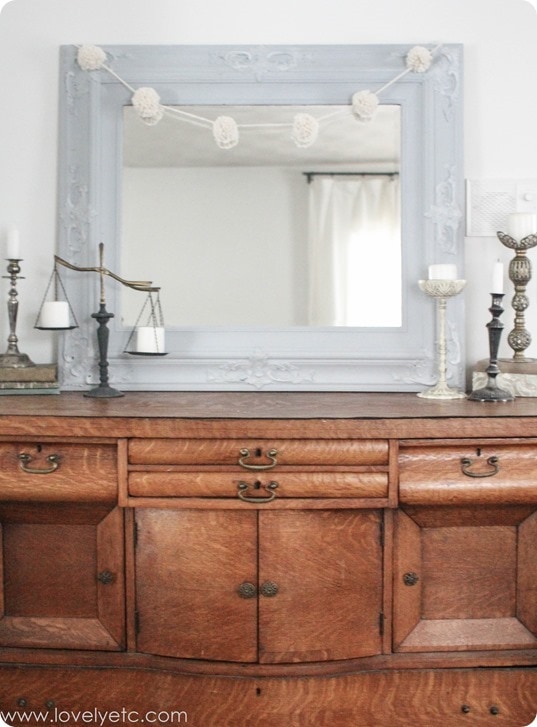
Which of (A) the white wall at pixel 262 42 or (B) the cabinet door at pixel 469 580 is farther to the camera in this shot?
(A) the white wall at pixel 262 42

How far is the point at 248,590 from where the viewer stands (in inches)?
76.2

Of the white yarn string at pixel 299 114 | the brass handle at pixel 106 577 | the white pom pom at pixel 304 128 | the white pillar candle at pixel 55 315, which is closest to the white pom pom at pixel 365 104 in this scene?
the white yarn string at pixel 299 114

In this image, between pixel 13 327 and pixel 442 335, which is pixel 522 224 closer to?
pixel 442 335

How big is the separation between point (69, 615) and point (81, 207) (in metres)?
1.37

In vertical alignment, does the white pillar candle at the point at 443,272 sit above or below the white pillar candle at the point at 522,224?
below

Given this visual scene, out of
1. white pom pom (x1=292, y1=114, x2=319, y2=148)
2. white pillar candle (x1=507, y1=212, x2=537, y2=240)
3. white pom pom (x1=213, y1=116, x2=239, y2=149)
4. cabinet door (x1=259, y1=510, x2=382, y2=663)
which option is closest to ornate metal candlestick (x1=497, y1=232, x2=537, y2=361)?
white pillar candle (x1=507, y1=212, x2=537, y2=240)

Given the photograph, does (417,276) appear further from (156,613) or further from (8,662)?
(8,662)

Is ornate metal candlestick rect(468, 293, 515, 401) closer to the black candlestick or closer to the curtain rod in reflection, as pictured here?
the curtain rod in reflection

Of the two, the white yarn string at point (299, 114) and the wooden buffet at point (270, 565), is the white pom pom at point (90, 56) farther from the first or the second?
the wooden buffet at point (270, 565)

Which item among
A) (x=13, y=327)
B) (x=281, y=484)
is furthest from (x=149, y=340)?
(x=281, y=484)

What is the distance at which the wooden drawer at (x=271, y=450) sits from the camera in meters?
1.91

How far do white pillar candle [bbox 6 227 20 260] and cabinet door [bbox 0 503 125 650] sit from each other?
882 mm

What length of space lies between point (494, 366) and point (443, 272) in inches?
13.8

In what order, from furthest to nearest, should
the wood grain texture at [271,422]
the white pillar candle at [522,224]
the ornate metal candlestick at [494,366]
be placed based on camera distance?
the white pillar candle at [522,224] < the ornate metal candlestick at [494,366] < the wood grain texture at [271,422]
